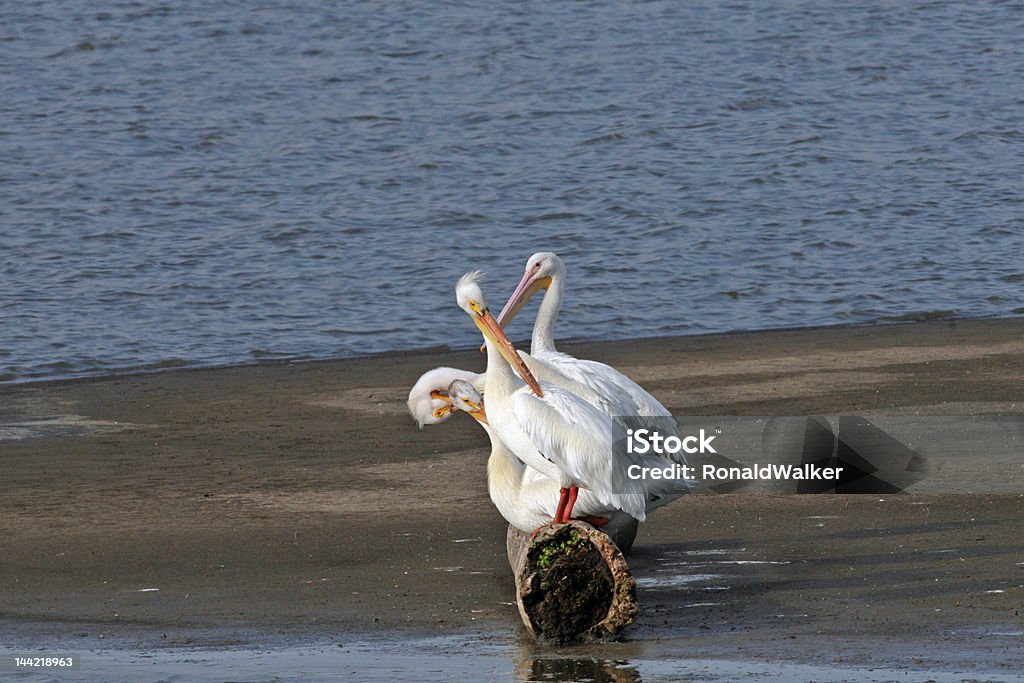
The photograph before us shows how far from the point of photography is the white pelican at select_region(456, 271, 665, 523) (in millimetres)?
6980

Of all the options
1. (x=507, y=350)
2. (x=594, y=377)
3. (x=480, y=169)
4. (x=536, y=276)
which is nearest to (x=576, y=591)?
(x=507, y=350)

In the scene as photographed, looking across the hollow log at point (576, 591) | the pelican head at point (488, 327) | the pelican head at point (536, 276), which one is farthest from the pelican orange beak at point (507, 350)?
the pelican head at point (536, 276)

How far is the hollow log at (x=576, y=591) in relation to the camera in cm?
664

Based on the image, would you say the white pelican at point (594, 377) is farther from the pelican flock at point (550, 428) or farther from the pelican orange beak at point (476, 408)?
the pelican orange beak at point (476, 408)

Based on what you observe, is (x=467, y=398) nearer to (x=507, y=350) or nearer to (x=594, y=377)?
(x=507, y=350)

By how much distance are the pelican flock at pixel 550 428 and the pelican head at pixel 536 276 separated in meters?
1.13

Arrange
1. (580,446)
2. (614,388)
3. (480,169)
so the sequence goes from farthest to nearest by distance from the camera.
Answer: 1. (480,169)
2. (614,388)
3. (580,446)

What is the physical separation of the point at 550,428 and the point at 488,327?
2.20 ft

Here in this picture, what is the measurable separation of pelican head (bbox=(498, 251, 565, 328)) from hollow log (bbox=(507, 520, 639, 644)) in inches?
108

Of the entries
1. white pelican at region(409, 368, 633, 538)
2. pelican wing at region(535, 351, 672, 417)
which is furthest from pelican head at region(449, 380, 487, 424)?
pelican wing at region(535, 351, 672, 417)

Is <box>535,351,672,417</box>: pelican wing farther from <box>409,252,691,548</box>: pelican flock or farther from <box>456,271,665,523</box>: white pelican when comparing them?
<box>456,271,665,523</box>: white pelican

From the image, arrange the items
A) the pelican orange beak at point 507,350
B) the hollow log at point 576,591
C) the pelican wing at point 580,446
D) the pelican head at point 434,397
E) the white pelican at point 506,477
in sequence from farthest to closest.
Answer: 1. the pelican head at point 434,397
2. the white pelican at point 506,477
3. the pelican orange beak at point 507,350
4. the pelican wing at point 580,446
5. the hollow log at point 576,591

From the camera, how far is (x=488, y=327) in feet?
24.5

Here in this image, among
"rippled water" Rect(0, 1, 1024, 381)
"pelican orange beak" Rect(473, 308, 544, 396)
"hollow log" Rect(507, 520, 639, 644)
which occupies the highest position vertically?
"pelican orange beak" Rect(473, 308, 544, 396)
